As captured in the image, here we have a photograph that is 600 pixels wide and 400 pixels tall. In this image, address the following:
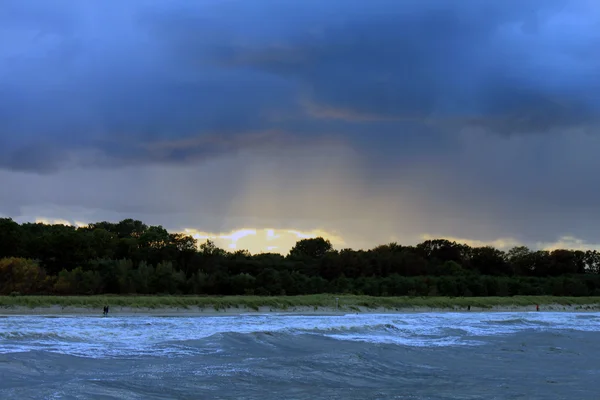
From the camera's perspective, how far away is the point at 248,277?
82438mm

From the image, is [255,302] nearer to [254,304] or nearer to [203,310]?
[254,304]

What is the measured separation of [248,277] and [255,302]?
18.4 meters

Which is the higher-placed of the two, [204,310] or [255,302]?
[255,302]

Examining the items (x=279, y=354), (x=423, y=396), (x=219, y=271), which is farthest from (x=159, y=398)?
(x=219, y=271)

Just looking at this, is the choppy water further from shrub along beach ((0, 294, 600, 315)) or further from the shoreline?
shrub along beach ((0, 294, 600, 315))

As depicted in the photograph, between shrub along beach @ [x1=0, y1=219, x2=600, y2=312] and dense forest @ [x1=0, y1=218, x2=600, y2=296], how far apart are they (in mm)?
157

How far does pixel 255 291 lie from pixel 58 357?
60089 mm

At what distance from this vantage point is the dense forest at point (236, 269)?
7344 centimetres

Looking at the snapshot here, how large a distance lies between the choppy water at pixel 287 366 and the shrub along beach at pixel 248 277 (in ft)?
107

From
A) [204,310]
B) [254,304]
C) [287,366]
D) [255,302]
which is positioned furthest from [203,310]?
[287,366]

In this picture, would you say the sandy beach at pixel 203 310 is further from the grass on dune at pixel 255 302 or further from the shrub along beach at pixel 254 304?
the grass on dune at pixel 255 302

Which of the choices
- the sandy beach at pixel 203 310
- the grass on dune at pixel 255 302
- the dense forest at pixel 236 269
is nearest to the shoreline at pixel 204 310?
the sandy beach at pixel 203 310

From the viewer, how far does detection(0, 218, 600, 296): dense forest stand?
73.4m

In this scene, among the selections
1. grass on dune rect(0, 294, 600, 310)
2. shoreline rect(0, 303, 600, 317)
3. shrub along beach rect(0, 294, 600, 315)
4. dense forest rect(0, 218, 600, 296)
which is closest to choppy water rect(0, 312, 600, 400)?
shoreline rect(0, 303, 600, 317)
